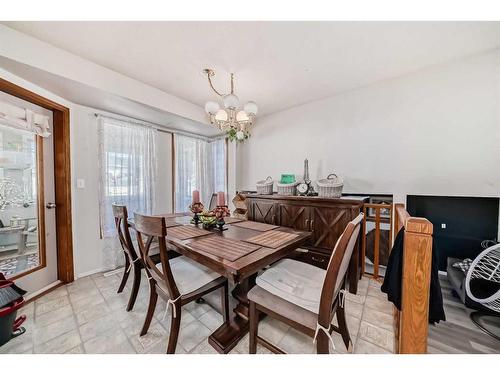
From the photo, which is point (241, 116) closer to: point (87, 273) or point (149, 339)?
point (149, 339)

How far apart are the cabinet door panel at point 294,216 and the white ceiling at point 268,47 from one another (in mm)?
1631

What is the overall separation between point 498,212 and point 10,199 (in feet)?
15.9

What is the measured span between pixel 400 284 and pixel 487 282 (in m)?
1.05

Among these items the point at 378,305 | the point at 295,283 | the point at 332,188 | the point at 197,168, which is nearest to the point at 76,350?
the point at 295,283

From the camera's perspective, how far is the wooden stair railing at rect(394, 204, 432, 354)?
2.61ft

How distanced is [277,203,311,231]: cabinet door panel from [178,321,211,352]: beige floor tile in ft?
4.89

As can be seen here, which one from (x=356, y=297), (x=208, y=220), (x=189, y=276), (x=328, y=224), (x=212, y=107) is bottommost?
(x=356, y=297)

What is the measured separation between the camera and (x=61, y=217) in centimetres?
217

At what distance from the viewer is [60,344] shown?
1310 millimetres

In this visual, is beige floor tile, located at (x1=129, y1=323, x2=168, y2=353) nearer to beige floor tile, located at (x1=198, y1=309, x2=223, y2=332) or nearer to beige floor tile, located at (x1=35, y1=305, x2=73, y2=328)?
beige floor tile, located at (x1=198, y1=309, x2=223, y2=332)

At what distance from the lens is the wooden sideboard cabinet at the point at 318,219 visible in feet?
6.55

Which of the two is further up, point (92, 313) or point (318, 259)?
point (318, 259)

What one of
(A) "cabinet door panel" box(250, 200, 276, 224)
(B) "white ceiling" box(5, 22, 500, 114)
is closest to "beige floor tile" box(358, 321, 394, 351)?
(A) "cabinet door panel" box(250, 200, 276, 224)
